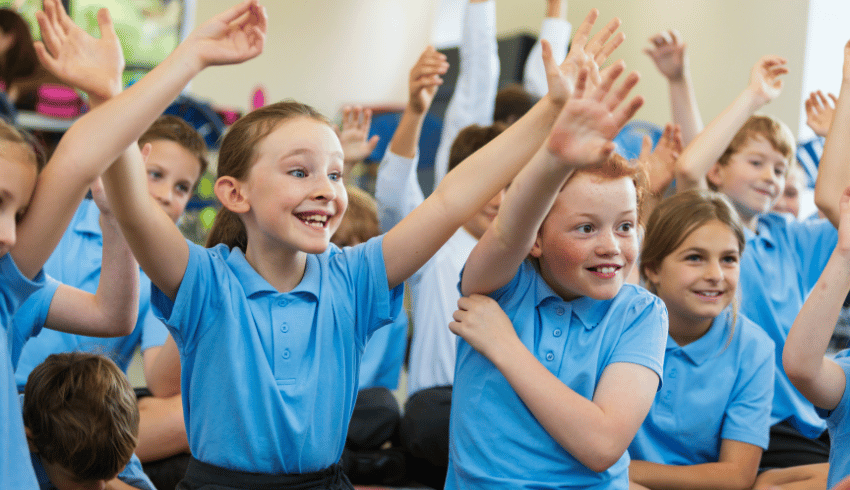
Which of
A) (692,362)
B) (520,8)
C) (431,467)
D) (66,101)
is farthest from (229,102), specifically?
(692,362)

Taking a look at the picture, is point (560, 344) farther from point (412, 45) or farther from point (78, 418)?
point (412, 45)

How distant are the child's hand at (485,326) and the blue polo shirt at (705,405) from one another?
0.56 meters

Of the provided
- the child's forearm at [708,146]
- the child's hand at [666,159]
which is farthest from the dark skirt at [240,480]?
the child's hand at [666,159]

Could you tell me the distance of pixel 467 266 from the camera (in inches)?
49.2

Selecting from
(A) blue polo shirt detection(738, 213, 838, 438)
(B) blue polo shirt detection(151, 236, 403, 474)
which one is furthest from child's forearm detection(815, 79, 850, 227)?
(B) blue polo shirt detection(151, 236, 403, 474)

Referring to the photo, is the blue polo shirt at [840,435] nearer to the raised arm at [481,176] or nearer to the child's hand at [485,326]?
the child's hand at [485,326]

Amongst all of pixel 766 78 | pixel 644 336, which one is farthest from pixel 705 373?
pixel 766 78

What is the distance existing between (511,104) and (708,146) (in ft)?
3.72

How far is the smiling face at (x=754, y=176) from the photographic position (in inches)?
86.5

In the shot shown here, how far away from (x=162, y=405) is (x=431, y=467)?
2.52 feet

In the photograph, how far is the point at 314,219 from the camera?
1217mm

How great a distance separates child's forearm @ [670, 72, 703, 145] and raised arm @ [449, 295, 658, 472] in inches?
53.6

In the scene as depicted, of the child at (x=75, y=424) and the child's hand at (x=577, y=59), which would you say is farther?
the child at (x=75, y=424)

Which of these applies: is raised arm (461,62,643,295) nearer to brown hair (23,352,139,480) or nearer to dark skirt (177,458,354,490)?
dark skirt (177,458,354,490)
